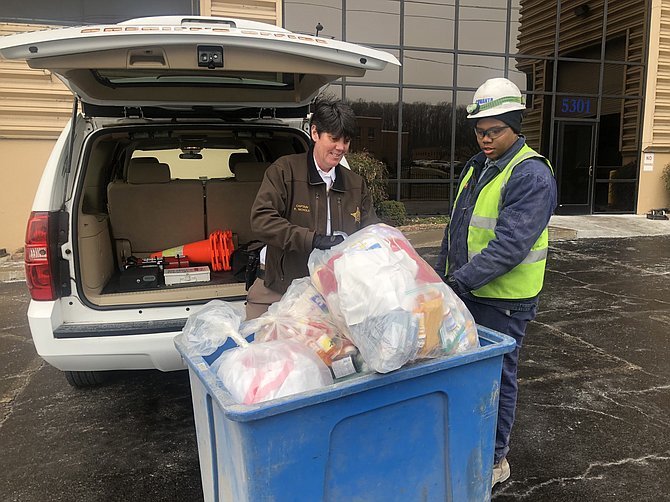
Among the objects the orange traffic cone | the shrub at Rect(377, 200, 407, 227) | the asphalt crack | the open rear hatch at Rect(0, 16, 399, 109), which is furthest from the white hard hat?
the shrub at Rect(377, 200, 407, 227)

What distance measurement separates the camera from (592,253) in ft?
28.0

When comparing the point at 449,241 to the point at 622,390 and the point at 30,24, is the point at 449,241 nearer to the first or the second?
the point at 622,390

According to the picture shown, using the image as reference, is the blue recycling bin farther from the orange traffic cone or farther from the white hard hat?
the orange traffic cone

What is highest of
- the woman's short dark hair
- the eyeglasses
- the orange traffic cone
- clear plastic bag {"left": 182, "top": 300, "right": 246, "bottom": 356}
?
the woman's short dark hair

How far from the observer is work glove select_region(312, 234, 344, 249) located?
7.28 feet

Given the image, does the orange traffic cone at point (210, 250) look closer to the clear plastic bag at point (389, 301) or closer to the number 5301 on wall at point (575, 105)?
the clear plastic bag at point (389, 301)

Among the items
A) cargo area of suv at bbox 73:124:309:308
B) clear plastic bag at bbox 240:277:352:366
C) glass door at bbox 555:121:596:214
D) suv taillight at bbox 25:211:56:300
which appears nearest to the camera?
clear plastic bag at bbox 240:277:352:366

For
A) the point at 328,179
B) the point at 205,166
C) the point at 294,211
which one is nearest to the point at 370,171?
the point at 205,166

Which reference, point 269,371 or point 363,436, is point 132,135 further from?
point 363,436

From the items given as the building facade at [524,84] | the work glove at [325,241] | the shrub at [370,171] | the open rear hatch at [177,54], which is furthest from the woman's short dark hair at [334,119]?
the building facade at [524,84]

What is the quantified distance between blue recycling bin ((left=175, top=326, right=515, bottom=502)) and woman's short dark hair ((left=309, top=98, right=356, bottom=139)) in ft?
3.77

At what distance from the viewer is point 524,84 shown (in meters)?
12.6

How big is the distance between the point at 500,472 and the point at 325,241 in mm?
1395

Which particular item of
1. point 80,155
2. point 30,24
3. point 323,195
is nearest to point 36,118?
point 30,24
